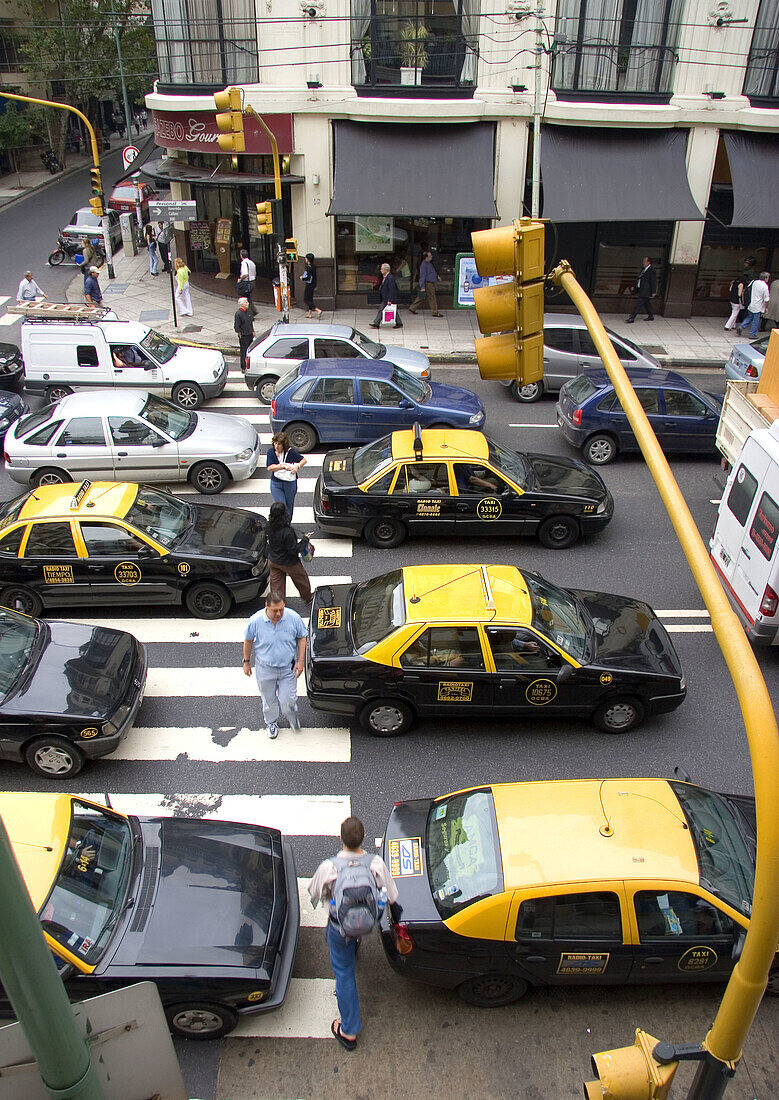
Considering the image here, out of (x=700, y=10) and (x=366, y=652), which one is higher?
(x=700, y=10)

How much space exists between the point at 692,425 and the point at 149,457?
8710 mm

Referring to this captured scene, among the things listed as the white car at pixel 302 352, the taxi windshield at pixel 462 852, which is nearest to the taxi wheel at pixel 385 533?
the white car at pixel 302 352

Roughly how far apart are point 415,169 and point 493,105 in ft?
7.88

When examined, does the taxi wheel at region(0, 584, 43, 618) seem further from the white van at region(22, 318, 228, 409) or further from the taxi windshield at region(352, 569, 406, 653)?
the white van at region(22, 318, 228, 409)

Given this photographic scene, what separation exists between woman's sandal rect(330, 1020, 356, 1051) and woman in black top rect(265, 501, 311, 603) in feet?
15.2

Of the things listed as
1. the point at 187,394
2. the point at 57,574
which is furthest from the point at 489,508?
the point at 187,394

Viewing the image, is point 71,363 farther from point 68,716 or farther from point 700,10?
point 700,10

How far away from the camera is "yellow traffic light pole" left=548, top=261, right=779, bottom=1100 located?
2.89 m

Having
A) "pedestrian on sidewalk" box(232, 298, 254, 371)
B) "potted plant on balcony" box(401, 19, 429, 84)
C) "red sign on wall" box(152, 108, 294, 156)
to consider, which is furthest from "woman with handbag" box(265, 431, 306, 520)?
"potted plant on balcony" box(401, 19, 429, 84)

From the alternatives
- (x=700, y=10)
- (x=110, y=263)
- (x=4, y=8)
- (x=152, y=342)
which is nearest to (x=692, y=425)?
(x=152, y=342)

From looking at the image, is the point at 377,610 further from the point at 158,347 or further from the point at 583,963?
the point at 158,347

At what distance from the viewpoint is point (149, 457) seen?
508 inches

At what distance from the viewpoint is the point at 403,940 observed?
586 centimetres

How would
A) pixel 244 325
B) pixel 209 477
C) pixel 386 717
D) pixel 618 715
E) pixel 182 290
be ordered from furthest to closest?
pixel 182 290 < pixel 244 325 < pixel 209 477 < pixel 618 715 < pixel 386 717
